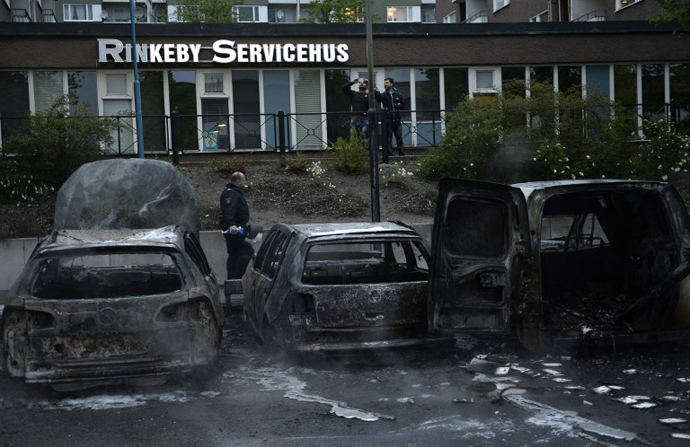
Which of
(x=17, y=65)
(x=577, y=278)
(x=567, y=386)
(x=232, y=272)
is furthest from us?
(x=17, y=65)

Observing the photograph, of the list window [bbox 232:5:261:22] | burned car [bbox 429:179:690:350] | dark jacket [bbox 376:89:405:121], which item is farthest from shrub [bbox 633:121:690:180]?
window [bbox 232:5:261:22]

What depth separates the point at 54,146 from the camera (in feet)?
57.2

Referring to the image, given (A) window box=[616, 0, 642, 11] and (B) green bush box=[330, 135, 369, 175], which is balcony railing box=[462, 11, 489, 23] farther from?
(B) green bush box=[330, 135, 369, 175]

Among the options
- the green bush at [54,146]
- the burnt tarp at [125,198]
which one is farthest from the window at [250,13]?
the burnt tarp at [125,198]

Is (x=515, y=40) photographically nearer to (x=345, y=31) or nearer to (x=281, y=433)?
(x=345, y=31)

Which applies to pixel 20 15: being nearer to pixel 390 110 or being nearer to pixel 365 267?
pixel 390 110

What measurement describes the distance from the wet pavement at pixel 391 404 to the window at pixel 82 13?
61.3 m

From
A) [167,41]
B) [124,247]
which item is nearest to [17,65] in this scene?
[167,41]

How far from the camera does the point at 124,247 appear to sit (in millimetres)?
7852

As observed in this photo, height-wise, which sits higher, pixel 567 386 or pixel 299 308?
pixel 299 308

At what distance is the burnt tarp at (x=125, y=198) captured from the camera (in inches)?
576

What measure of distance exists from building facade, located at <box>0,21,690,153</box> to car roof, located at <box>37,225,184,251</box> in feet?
47.9

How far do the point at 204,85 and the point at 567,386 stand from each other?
1930 cm

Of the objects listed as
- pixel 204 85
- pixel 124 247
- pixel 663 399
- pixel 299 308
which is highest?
pixel 204 85
